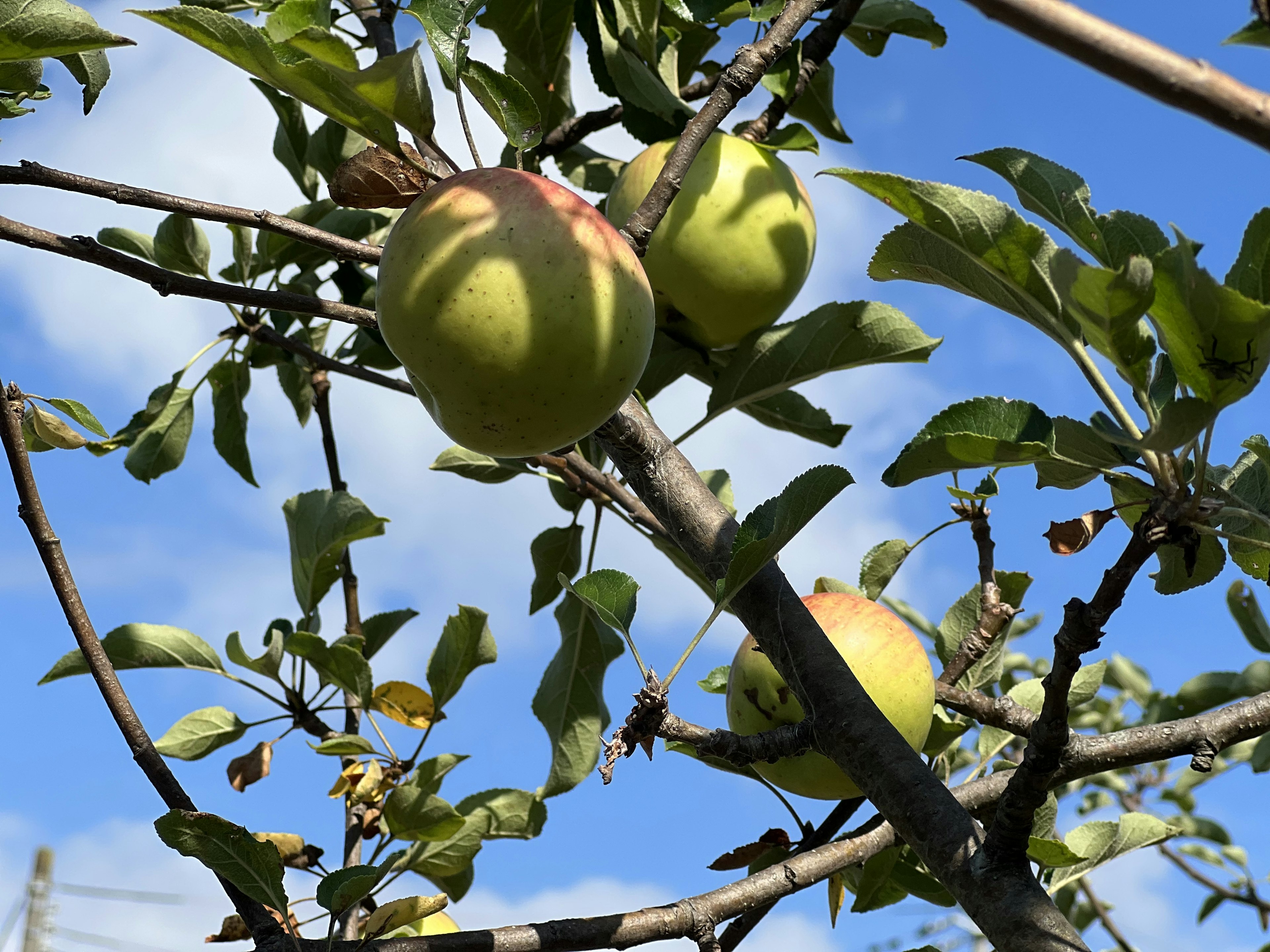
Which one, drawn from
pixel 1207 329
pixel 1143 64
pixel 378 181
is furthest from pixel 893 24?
pixel 1143 64

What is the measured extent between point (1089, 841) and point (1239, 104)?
1.48 meters

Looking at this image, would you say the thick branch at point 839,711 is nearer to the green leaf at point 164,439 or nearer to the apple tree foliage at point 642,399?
the apple tree foliage at point 642,399

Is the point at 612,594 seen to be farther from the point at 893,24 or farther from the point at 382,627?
the point at 893,24

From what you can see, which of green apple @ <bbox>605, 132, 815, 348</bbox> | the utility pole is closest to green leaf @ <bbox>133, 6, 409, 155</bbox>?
green apple @ <bbox>605, 132, 815, 348</bbox>

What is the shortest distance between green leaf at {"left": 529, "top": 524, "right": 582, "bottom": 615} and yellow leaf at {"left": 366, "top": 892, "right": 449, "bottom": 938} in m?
0.97

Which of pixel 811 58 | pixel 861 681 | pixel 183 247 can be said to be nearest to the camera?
pixel 861 681

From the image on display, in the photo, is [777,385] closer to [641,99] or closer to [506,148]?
[641,99]

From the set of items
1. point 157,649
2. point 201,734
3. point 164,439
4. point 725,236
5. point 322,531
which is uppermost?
point 164,439

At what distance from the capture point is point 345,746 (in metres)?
1.61

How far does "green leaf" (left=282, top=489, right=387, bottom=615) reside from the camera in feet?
5.89

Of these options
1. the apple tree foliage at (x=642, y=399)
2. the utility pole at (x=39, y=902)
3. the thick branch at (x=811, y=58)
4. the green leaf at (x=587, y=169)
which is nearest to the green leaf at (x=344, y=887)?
the apple tree foliage at (x=642, y=399)

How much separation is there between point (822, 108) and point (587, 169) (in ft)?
1.52

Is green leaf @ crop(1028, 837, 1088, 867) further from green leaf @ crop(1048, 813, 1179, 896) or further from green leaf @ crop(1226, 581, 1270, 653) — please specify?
green leaf @ crop(1226, 581, 1270, 653)

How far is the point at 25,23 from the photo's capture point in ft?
3.28
